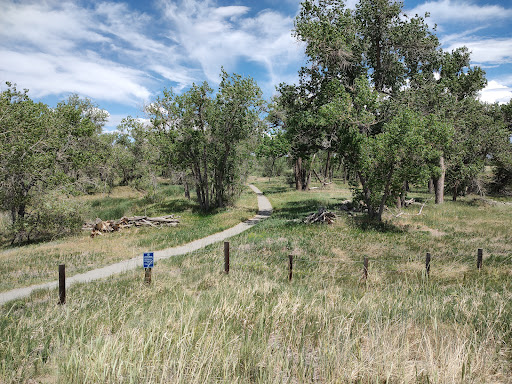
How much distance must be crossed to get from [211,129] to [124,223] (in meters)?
11.4

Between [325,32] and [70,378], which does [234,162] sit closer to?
[325,32]

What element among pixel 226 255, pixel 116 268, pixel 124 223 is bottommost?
pixel 116 268

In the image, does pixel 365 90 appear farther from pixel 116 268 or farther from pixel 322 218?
pixel 116 268

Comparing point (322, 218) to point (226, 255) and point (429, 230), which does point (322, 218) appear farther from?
point (226, 255)

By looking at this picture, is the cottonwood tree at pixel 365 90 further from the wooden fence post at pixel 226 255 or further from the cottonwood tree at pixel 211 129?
the wooden fence post at pixel 226 255

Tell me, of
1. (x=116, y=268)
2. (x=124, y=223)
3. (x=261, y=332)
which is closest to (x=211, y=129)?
(x=124, y=223)

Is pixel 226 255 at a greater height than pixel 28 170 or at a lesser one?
lesser

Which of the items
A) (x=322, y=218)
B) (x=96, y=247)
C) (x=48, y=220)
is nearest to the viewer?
(x=96, y=247)

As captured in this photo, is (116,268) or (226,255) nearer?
(226,255)

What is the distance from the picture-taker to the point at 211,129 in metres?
29.0

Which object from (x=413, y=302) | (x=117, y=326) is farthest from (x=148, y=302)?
(x=413, y=302)

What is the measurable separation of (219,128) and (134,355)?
25619mm

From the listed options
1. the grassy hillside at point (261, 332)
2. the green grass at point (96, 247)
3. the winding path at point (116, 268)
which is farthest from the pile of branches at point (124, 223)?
the grassy hillside at point (261, 332)

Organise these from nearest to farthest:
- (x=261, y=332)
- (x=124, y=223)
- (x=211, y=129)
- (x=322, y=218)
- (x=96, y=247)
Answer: (x=261, y=332), (x=96, y=247), (x=322, y=218), (x=124, y=223), (x=211, y=129)
